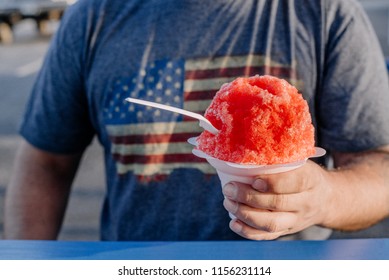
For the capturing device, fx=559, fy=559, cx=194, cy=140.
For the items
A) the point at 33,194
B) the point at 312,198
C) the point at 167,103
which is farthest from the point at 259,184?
the point at 33,194

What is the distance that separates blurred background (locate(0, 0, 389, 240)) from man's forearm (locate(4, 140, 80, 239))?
4.81 ft

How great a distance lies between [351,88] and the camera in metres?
1.39

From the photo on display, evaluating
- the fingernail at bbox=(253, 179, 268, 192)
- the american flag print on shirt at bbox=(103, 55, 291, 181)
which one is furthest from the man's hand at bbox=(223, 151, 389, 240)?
the american flag print on shirt at bbox=(103, 55, 291, 181)

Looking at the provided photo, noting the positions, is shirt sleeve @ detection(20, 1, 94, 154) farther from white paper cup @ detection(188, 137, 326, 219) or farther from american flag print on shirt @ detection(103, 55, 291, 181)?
white paper cup @ detection(188, 137, 326, 219)

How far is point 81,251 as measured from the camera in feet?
3.47

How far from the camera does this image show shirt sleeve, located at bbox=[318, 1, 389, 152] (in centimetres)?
139

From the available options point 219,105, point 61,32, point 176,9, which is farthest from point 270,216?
point 61,32

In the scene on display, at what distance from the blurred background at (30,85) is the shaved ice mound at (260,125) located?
1.83 meters

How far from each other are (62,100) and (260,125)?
32.2 inches

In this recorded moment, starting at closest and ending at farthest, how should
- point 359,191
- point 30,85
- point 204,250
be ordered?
point 204,250 → point 359,191 → point 30,85

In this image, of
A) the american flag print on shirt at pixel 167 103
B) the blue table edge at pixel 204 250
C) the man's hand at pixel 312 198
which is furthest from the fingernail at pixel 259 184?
the american flag print on shirt at pixel 167 103

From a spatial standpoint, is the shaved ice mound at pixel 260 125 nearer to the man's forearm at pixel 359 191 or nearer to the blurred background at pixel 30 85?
the man's forearm at pixel 359 191

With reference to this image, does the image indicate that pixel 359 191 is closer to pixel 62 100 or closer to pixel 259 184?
pixel 259 184

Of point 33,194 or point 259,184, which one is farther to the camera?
point 33,194
